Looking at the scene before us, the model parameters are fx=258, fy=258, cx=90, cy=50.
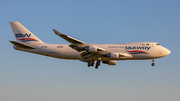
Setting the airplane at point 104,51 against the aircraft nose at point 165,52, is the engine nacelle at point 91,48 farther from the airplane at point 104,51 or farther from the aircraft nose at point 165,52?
the aircraft nose at point 165,52

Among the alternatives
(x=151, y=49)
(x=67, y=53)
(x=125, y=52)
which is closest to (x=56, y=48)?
(x=67, y=53)

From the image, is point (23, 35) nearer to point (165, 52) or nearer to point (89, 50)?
point (89, 50)

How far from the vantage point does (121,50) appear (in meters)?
56.3

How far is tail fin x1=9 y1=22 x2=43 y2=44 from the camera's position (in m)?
59.6

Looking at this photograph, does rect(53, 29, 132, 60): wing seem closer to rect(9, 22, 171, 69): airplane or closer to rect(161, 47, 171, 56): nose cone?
rect(9, 22, 171, 69): airplane

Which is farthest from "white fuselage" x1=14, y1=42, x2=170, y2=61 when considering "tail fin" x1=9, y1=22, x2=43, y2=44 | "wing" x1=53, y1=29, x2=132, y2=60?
"tail fin" x1=9, y1=22, x2=43, y2=44

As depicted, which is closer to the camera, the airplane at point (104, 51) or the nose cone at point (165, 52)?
the airplane at point (104, 51)

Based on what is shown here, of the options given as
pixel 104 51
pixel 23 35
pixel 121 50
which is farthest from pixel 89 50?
pixel 23 35

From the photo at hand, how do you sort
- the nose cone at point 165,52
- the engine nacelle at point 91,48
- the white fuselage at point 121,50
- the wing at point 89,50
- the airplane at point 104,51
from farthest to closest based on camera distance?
the nose cone at point 165,52
the white fuselage at point 121,50
the airplane at point 104,51
the engine nacelle at point 91,48
the wing at point 89,50

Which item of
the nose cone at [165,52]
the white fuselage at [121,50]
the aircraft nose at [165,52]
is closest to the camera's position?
the white fuselage at [121,50]

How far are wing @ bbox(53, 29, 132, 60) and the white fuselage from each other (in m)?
1.54

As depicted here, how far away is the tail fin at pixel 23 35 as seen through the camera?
5962 centimetres

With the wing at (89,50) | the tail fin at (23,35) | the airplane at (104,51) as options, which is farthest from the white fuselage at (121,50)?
the tail fin at (23,35)

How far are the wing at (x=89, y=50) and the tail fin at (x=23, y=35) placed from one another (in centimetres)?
1129
